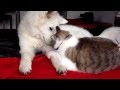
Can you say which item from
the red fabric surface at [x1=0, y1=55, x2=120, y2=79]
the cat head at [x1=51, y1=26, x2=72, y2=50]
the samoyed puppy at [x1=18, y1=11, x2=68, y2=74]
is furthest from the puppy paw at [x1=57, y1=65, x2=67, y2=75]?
the samoyed puppy at [x1=18, y1=11, x2=68, y2=74]

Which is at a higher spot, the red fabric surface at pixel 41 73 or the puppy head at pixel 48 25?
the puppy head at pixel 48 25

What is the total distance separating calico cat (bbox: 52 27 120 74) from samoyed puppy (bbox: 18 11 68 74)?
28 centimetres

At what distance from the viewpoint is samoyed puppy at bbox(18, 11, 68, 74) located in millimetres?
1536

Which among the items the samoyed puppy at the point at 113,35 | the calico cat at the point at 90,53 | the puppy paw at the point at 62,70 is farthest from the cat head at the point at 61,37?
the samoyed puppy at the point at 113,35

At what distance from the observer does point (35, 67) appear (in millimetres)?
1290

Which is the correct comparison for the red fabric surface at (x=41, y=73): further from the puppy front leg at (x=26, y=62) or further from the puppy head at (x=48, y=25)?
the puppy head at (x=48, y=25)

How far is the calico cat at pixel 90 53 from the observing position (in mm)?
1185

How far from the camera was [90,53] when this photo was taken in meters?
1.20

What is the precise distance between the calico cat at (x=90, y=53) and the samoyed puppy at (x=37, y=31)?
0.28 m

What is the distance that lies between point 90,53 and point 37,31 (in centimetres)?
53

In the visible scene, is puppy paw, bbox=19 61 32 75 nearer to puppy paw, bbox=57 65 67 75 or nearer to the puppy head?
puppy paw, bbox=57 65 67 75

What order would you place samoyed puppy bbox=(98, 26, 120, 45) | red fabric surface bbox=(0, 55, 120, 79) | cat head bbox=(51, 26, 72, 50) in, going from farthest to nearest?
1. samoyed puppy bbox=(98, 26, 120, 45)
2. cat head bbox=(51, 26, 72, 50)
3. red fabric surface bbox=(0, 55, 120, 79)

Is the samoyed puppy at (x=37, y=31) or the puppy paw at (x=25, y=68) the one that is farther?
the samoyed puppy at (x=37, y=31)
